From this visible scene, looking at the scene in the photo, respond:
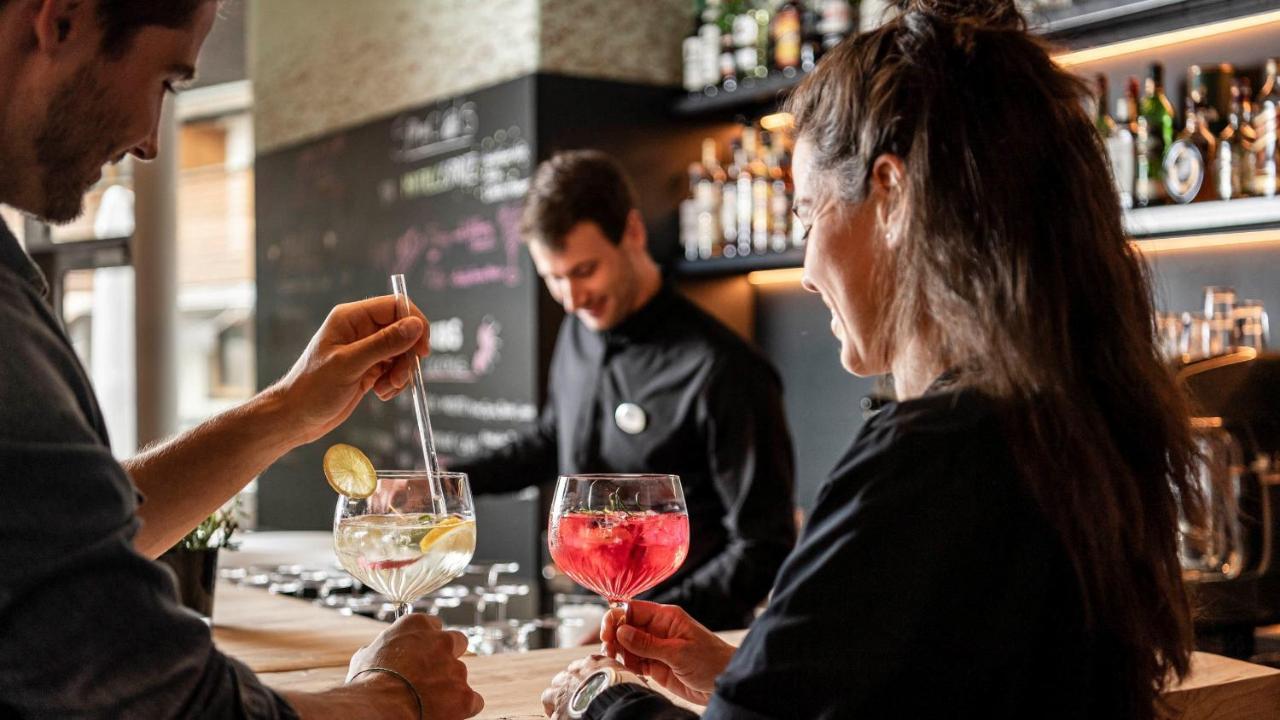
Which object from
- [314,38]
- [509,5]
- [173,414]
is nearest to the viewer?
[509,5]

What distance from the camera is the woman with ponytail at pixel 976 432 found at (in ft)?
3.43

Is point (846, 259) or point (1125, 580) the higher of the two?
point (846, 259)

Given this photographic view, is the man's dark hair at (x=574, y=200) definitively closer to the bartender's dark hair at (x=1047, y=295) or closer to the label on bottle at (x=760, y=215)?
the label on bottle at (x=760, y=215)

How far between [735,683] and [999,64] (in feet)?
1.98

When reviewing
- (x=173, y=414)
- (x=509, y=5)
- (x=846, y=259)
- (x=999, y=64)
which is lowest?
(x=173, y=414)

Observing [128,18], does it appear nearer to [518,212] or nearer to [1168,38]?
[1168,38]

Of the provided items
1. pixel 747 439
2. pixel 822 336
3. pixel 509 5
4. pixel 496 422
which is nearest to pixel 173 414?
pixel 496 422

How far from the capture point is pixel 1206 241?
10.6ft

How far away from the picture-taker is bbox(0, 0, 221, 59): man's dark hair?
39.8 inches

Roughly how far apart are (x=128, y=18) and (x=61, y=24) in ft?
0.17

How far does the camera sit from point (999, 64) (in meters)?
1.18

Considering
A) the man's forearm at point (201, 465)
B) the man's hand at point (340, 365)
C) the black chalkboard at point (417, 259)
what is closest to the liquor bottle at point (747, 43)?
the black chalkboard at point (417, 259)

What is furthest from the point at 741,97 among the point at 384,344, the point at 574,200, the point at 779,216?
the point at 384,344

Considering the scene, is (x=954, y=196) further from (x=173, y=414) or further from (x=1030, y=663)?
(x=173, y=414)
